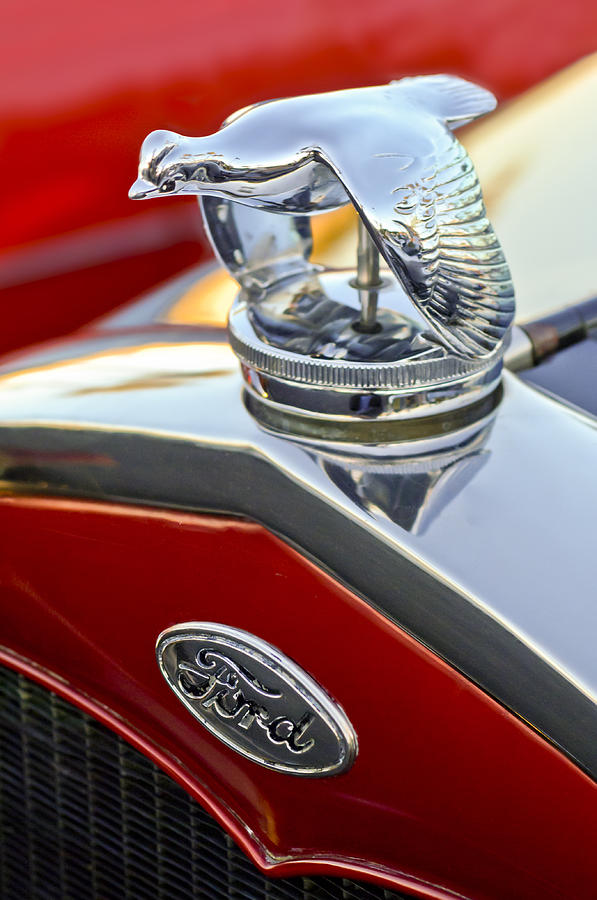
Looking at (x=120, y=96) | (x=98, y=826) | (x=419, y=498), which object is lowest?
(x=98, y=826)

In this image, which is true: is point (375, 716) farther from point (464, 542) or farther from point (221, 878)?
point (221, 878)

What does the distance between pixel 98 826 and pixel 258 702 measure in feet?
1.09

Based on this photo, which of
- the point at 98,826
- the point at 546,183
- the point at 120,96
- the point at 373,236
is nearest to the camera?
the point at 373,236

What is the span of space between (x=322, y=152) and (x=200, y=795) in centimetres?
47

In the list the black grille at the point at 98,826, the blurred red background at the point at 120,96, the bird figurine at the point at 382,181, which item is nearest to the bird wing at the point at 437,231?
the bird figurine at the point at 382,181

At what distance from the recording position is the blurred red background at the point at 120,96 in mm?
1306

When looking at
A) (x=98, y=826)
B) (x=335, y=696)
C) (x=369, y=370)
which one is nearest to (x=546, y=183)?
(x=369, y=370)

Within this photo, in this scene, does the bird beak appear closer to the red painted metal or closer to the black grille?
the red painted metal

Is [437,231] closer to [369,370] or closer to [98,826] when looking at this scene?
[369,370]

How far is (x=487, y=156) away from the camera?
1188 mm

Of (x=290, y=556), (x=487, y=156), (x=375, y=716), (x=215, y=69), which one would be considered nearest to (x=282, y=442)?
(x=290, y=556)

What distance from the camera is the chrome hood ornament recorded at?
2.07 feet

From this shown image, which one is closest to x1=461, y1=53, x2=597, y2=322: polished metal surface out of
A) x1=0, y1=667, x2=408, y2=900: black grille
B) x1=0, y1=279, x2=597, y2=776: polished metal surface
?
x1=0, y1=279, x2=597, y2=776: polished metal surface

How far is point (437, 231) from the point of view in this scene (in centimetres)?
63
